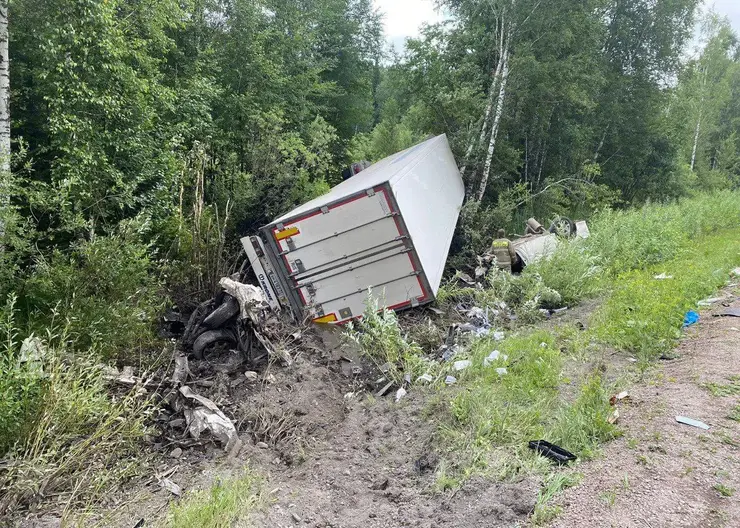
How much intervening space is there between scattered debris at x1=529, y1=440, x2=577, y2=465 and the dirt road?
17 centimetres

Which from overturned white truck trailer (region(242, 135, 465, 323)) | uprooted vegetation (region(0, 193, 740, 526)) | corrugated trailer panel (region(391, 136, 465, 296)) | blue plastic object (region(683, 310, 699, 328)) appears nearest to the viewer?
uprooted vegetation (region(0, 193, 740, 526))

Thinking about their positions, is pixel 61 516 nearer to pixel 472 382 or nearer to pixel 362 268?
pixel 472 382

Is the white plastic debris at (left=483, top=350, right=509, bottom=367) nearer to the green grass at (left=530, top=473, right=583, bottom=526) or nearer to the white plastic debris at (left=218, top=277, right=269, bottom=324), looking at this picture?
the green grass at (left=530, top=473, right=583, bottom=526)

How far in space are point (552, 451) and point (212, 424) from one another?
109 inches

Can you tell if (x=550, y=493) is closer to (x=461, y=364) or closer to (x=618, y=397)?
(x=618, y=397)

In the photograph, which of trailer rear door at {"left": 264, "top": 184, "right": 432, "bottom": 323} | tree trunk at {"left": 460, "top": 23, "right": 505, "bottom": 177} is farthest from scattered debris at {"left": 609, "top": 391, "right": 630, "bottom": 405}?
tree trunk at {"left": 460, "top": 23, "right": 505, "bottom": 177}

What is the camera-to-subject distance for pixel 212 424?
405 cm

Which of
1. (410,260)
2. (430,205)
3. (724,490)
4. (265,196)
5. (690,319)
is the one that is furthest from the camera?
(265,196)

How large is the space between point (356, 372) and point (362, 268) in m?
1.48

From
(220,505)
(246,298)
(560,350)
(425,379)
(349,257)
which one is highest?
(246,298)

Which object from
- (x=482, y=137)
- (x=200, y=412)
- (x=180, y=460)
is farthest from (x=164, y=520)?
(x=482, y=137)

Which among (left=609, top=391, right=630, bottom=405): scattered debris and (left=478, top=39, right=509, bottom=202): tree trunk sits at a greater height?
(left=478, top=39, right=509, bottom=202): tree trunk

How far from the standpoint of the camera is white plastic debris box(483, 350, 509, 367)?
5033 millimetres

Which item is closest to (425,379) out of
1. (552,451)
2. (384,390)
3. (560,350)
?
(384,390)
